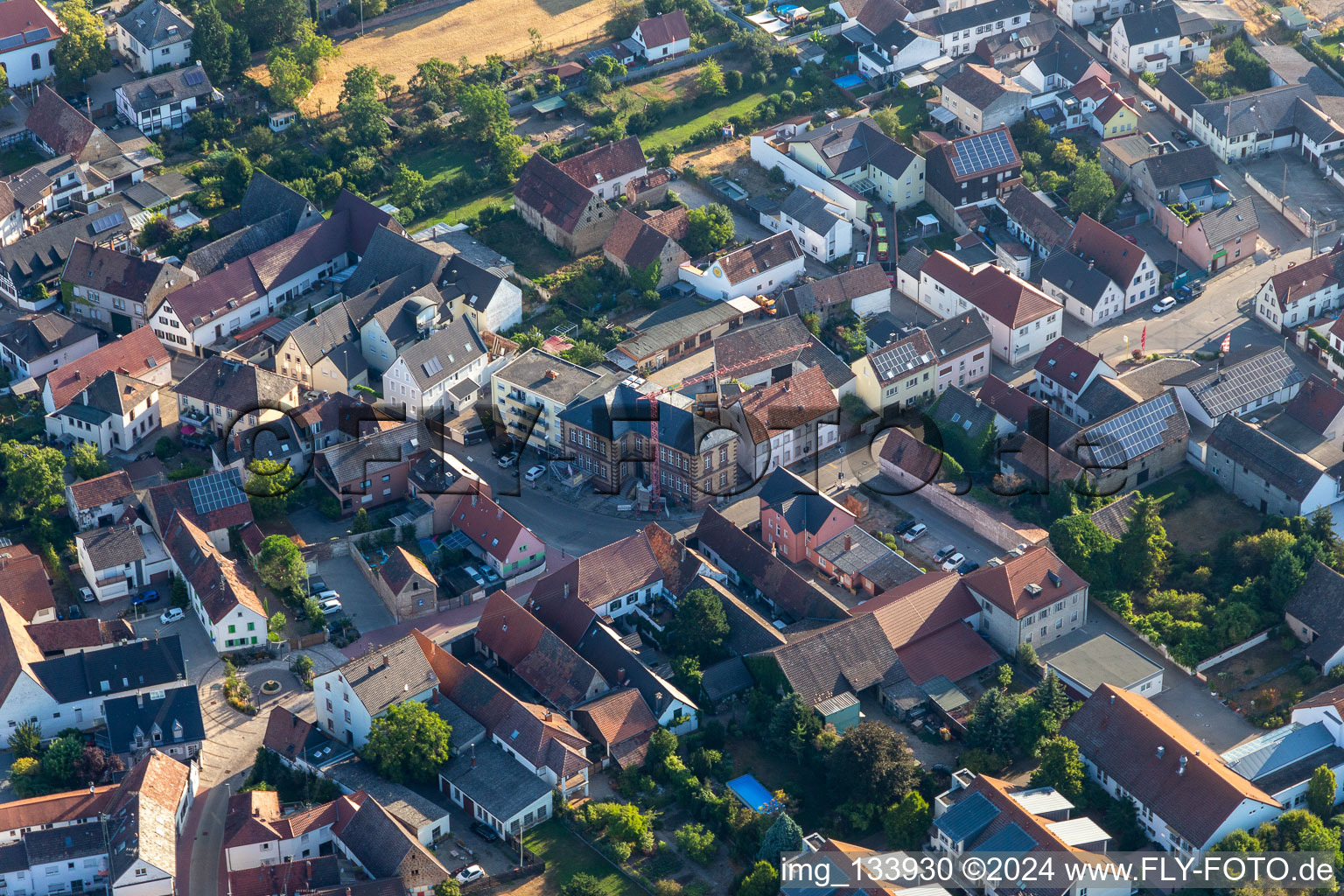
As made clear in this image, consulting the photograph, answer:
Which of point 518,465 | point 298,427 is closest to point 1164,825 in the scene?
point 518,465

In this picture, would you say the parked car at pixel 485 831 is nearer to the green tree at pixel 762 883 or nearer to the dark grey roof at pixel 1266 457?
the green tree at pixel 762 883

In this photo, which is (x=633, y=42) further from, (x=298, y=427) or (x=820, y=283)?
(x=298, y=427)

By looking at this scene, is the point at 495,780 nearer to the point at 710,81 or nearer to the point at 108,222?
the point at 108,222

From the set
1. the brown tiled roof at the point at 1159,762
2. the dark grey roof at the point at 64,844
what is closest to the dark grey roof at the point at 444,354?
the dark grey roof at the point at 64,844

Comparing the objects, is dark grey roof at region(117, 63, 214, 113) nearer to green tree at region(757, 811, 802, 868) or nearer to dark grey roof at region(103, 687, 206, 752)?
dark grey roof at region(103, 687, 206, 752)

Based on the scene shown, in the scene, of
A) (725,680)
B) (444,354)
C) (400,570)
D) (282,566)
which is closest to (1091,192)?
(444,354)

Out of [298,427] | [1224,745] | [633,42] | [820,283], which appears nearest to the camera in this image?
[1224,745]

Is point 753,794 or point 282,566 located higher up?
point 282,566
